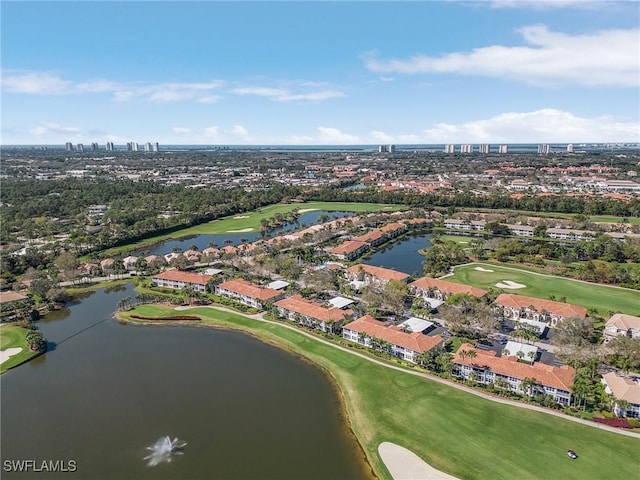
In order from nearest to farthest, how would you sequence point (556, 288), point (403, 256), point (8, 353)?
point (8, 353)
point (556, 288)
point (403, 256)

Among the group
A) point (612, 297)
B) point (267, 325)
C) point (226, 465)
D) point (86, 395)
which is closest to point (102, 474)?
point (226, 465)

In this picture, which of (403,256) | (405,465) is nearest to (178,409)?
(405,465)

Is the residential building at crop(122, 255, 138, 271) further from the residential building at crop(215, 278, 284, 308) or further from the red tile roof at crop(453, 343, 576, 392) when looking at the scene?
the red tile roof at crop(453, 343, 576, 392)

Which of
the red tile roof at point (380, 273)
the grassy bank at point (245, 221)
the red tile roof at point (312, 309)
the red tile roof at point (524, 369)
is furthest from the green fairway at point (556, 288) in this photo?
the grassy bank at point (245, 221)

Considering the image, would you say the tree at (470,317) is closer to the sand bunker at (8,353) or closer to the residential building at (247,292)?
the residential building at (247,292)

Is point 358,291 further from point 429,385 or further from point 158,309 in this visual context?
point 158,309

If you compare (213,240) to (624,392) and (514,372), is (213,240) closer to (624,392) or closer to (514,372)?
(514,372)

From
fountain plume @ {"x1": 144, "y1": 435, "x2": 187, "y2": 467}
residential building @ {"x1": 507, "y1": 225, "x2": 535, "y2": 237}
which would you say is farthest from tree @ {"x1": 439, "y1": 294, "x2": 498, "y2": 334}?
residential building @ {"x1": 507, "y1": 225, "x2": 535, "y2": 237}
